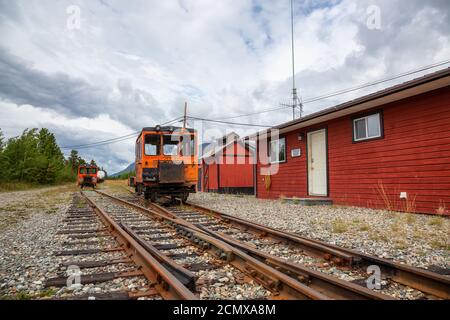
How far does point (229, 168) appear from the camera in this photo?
863 inches

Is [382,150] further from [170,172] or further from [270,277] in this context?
[270,277]

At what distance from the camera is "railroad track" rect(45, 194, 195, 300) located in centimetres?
261

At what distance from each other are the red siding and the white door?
0.33 metres

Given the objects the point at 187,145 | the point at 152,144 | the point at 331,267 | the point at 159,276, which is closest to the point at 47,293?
the point at 159,276

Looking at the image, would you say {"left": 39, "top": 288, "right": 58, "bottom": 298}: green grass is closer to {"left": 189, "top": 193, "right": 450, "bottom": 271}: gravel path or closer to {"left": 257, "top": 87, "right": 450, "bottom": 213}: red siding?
{"left": 189, "top": 193, "right": 450, "bottom": 271}: gravel path

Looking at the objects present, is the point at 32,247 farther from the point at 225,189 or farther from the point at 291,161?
the point at 225,189

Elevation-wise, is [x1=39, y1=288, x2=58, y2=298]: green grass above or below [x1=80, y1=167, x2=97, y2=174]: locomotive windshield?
below

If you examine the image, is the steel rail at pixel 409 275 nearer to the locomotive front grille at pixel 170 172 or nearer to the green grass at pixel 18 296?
the green grass at pixel 18 296

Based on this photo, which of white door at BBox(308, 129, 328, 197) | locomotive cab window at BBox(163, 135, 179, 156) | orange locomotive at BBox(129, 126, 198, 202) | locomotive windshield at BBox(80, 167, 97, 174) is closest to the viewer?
orange locomotive at BBox(129, 126, 198, 202)

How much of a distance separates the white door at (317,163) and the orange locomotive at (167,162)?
4.50 m

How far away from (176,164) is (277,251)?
602cm

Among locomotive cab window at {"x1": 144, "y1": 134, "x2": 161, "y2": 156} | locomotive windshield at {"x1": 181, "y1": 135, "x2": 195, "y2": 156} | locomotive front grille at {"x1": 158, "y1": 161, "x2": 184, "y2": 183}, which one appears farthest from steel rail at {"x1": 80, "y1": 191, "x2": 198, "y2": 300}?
locomotive windshield at {"x1": 181, "y1": 135, "x2": 195, "y2": 156}

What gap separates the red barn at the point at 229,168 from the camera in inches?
847
